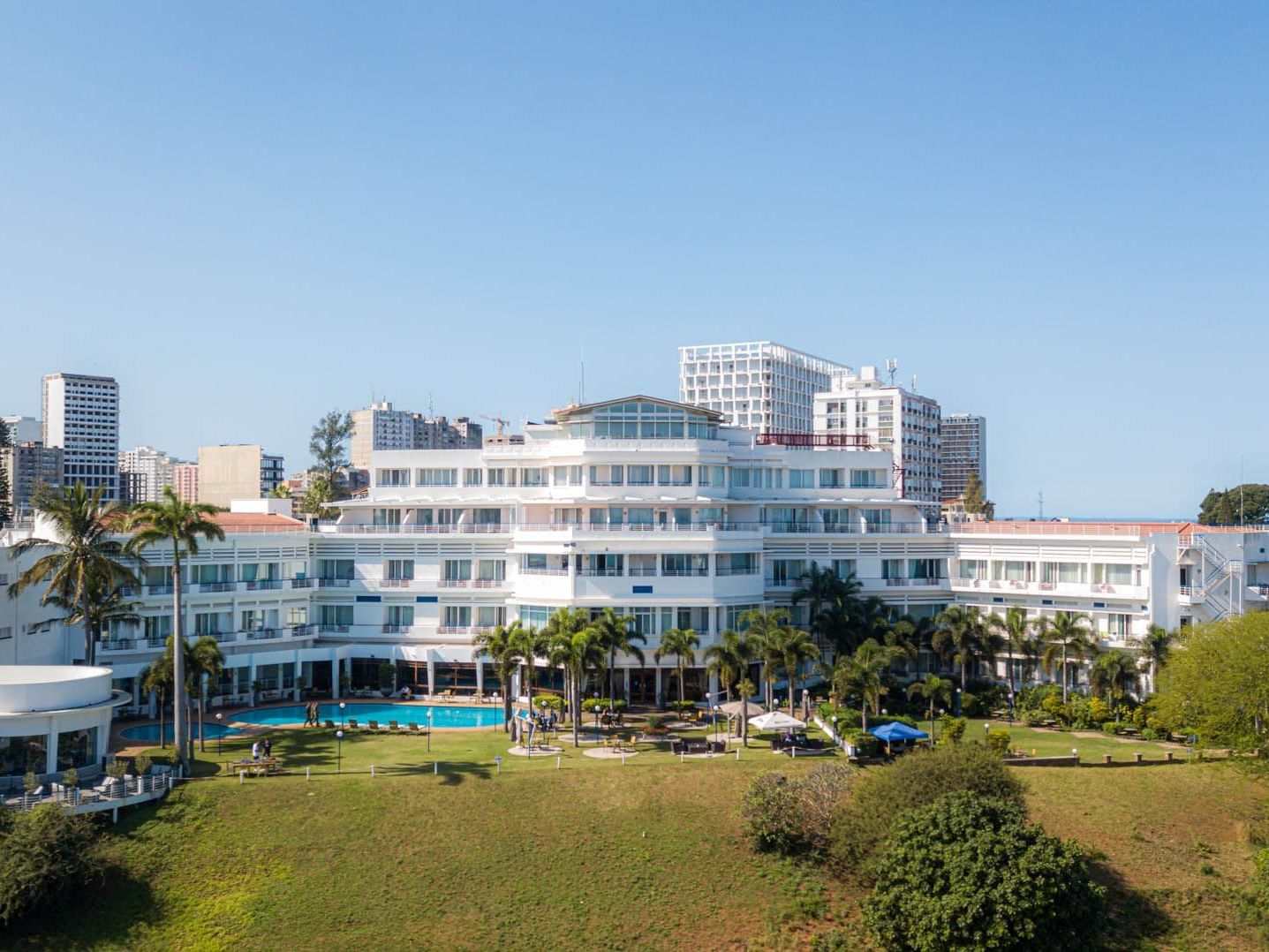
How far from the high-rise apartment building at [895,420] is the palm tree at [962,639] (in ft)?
304

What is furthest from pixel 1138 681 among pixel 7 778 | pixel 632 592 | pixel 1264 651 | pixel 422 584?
pixel 7 778

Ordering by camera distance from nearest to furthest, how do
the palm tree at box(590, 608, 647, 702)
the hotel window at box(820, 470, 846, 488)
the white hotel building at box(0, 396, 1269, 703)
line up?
the palm tree at box(590, 608, 647, 702) < the white hotel building at box(0, 396, 1269, 703) < the hotel window at box(820, 470, 846, 488)

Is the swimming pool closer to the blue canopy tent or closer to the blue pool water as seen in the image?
the blue pool water

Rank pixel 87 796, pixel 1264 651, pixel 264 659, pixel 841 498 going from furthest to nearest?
1. pixel 841 498
2. pixel 264 659
3. pixel 1264 651
4. pixel 87 796

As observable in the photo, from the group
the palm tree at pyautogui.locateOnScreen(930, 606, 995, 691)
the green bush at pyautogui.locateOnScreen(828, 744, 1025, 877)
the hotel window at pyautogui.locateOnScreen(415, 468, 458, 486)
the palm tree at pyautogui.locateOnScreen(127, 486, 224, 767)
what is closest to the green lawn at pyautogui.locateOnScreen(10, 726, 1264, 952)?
the green bush at pyautogui.locateOnScreen(828, 744, 1025, 877)

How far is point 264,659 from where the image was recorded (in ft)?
200

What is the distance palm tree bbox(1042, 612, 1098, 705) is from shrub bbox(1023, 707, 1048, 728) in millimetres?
1932

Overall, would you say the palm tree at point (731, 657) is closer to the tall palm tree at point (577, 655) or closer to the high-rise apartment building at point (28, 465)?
the tall palm tree at point (577, 655)

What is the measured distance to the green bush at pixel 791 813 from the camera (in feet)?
127

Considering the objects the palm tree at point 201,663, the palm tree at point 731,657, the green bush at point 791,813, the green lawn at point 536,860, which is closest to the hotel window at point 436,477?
the palm tree at point 201,663

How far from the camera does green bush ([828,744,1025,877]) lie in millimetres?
37188

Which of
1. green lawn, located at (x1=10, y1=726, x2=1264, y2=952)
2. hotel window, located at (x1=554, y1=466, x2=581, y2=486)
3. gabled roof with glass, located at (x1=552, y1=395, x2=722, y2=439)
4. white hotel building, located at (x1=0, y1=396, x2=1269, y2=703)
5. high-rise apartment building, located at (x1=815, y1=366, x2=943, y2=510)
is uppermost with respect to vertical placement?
high-rise apartment building, located at (x1=815, y1=366, x2=943, y2=510)

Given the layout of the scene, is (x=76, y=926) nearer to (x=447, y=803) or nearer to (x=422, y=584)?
(x=447, y=803)

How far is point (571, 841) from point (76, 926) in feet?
51.2
